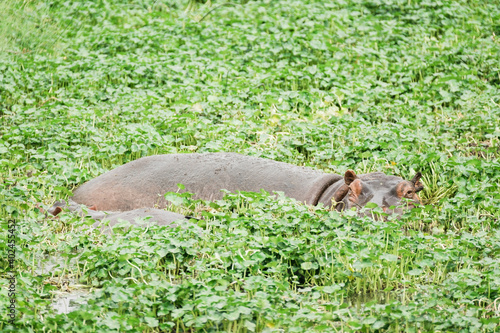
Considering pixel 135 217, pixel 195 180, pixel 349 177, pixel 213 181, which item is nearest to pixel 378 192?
pixel 349 177

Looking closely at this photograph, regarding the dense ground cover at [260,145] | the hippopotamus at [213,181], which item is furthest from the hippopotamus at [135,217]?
the hippopotamus at [213,181]

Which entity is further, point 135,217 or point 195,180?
point 195,180

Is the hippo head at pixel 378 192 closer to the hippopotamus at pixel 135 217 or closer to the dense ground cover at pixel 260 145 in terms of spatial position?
the dense ground cover at pixel 260 145

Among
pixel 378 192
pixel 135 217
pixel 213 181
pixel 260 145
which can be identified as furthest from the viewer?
pixel 260 145

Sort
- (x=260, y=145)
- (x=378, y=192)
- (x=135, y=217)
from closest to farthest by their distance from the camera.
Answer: (x=135, y=217), (x=378, y=192), (x=260, y=145)

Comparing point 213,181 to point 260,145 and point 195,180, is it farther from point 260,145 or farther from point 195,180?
point 260,145

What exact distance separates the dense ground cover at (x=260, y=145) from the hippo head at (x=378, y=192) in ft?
1.02

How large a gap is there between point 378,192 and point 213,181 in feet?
5.46

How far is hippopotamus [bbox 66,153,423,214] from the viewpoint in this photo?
625 centimetres

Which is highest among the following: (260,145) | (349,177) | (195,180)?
(349,177)

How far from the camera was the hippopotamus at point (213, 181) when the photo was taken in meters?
6.25

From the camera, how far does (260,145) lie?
25.6ft

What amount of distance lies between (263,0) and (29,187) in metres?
7.59

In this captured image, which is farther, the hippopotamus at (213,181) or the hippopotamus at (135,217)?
the hippopotamus at (213,181)
